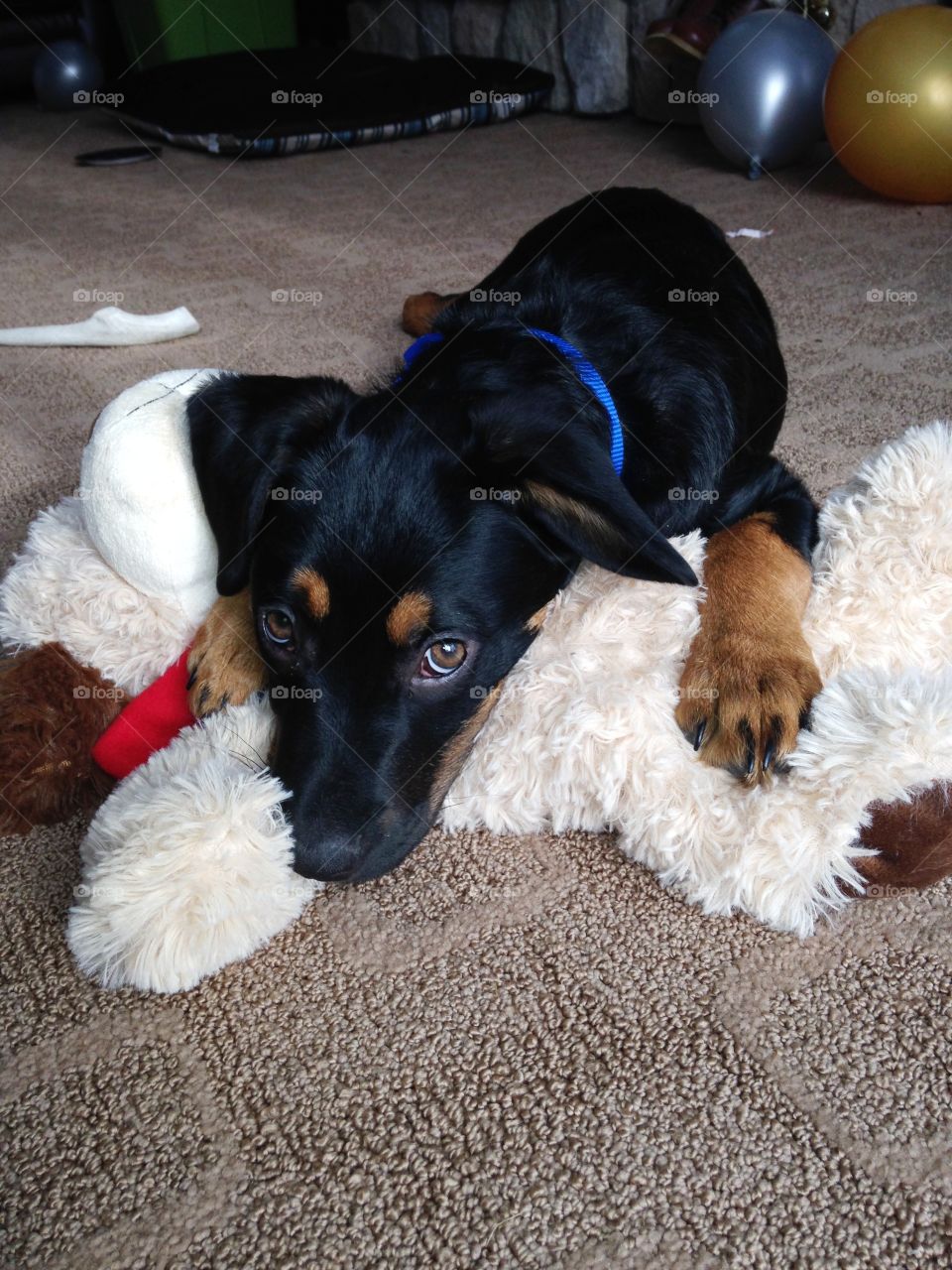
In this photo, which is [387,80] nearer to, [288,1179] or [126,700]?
[126,700]

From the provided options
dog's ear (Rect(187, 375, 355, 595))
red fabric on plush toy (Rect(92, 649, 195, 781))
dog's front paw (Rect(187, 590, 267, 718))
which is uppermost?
dog's ear (Rect(187, 375, 355, 595))

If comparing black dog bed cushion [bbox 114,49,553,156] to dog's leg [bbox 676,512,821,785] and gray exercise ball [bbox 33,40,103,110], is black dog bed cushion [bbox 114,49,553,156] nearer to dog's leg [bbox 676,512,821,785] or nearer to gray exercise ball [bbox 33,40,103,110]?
gray exercise ball [bbox 33,40,103,110]

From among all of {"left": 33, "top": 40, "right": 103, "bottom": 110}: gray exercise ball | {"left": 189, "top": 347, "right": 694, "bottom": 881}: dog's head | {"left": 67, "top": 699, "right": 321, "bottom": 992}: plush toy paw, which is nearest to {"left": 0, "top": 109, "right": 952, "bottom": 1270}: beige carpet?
{"left": 67, "top": 699, "right": 321, "bottom": 992}: plush toy paw

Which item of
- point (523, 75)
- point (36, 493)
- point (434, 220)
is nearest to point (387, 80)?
point (523, 75)

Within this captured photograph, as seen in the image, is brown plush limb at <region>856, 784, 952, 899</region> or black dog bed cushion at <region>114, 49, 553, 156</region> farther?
black dog bed cushion at <region>114, 49, 553, 156</region>

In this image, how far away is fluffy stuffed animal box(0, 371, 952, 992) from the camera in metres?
1.19

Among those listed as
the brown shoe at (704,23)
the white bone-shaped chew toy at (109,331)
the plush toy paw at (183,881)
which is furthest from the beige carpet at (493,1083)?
the brown shoe at (704,23)

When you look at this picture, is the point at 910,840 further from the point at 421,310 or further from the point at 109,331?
the point at 109,331

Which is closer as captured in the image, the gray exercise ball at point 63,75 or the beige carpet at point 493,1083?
the beige carpet at point 493,1083

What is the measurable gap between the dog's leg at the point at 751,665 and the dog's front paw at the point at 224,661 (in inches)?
25.6

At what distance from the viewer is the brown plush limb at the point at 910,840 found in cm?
118

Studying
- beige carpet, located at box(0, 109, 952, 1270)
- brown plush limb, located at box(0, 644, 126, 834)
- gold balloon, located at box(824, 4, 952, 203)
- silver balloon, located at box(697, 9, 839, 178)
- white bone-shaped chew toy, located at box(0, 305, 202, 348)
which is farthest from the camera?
silver balloon, located at box(697, 9, 839, 178)

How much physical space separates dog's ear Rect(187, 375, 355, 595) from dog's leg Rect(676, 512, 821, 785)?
0.65m

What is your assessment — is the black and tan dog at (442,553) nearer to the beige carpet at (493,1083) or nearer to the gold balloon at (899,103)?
the beige carpet at (493,1083)
